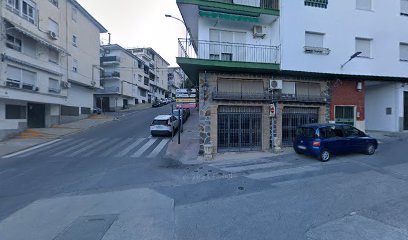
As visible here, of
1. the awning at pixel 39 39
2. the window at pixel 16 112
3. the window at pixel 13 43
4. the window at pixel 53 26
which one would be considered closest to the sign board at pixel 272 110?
the awning at pixel 39 39

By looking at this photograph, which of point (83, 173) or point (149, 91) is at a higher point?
point (149, 91)

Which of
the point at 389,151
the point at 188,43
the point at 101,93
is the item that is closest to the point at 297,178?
the point at 389,151

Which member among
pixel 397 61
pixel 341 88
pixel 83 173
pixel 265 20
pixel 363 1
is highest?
pixel 363 1

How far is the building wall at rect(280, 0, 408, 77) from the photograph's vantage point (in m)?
13.5

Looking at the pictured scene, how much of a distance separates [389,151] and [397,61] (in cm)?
678

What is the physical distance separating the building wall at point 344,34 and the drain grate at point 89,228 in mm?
11313

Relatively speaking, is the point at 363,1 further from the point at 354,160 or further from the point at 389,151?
the point at 354,160

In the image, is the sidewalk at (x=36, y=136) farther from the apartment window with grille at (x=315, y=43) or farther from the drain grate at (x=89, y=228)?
→ the apartment window with grille at (x=315, y=43)

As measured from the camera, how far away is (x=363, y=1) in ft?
48.1

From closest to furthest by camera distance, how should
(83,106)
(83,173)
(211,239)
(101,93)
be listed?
(211,239) < (83,173) < (83,106) < (101,93)

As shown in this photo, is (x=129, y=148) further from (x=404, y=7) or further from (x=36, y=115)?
(x=404, y=7)

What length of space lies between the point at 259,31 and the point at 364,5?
257 inches

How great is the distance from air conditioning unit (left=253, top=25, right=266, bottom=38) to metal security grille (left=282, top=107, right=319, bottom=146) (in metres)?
4.25

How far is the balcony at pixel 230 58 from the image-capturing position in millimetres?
12164
